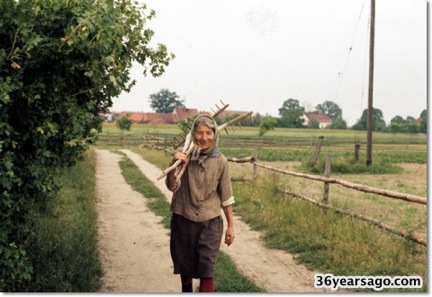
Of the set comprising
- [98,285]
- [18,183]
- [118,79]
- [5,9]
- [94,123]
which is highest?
[5,9]

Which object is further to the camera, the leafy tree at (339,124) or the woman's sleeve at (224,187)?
the leafy tree at (339,124)

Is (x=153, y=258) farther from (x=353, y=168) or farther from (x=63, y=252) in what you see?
(x=353, y=168)

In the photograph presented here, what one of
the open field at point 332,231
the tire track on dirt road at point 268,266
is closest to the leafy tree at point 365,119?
the open field at point 332,231

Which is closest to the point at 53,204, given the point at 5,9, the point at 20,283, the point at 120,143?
the point at 20,283

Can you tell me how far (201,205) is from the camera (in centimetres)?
423

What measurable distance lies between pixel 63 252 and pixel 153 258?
50.2 inches

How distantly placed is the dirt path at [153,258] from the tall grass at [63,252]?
244 millimetres

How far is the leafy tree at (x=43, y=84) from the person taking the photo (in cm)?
375

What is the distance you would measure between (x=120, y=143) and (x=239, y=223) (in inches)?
1075

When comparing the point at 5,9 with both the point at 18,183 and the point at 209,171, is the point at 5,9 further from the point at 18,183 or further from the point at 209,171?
the point at 209,171

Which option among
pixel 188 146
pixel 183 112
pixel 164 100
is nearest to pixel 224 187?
pixel 188 146

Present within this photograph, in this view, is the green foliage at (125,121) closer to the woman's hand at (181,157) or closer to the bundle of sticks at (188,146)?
the bundle of sticks at (188,146)

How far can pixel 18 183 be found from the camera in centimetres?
390

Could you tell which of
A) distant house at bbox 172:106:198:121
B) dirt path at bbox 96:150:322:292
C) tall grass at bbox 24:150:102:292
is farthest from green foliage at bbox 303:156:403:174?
tall grass at bbox 24:150:102:292
